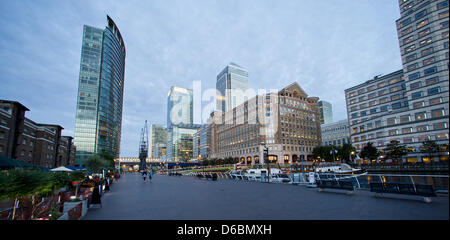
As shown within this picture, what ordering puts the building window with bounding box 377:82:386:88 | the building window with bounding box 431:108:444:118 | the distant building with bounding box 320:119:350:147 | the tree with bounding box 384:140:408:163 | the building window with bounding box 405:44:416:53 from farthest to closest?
the distant building with bounding box 320:119:350:147
the building window with bounding box 377:82:386:88
the tree with bounding box 384:140:408:163
the building window with bounding box 405:44:416:53
the building window with bounding box 431:108:444:118

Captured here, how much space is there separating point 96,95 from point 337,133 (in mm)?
153190

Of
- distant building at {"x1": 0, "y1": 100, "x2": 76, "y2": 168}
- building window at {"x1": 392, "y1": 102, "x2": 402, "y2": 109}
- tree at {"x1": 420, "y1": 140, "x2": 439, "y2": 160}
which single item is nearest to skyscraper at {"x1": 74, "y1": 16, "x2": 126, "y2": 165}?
distant building at {"x1": 0, "y1": 100, "x2": 76, "y2": 168}

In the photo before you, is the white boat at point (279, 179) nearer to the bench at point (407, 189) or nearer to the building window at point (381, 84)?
the bench at point (407, 189)

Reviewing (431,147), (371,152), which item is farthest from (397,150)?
(431,147)

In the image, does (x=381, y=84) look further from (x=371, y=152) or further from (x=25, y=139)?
(x=25, y=139)

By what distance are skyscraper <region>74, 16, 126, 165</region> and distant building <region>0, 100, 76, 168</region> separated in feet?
104

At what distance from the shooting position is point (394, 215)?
307 inches

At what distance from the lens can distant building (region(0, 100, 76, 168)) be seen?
45000 millimetres

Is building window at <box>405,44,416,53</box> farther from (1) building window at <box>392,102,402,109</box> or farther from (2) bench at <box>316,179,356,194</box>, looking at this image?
(1) building window at <box>392,102,402,109</box>

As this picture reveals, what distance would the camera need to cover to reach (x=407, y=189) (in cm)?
1068

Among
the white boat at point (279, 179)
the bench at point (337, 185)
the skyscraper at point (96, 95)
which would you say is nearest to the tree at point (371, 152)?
the white boat at point (279, 179)

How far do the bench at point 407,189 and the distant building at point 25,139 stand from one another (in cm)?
6218

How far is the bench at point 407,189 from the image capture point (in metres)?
9.50
